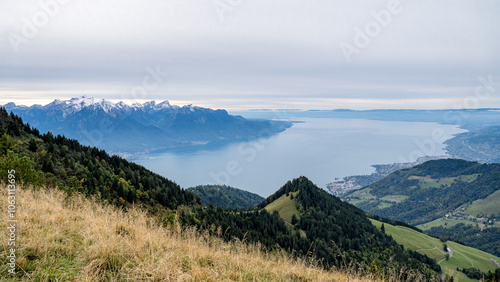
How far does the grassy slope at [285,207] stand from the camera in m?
72.4

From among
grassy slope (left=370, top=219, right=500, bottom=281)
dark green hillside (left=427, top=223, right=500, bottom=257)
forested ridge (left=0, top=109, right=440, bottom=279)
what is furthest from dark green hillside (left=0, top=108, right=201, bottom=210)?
dark green hillside (left=427, top=223, right=500, bottom=257)

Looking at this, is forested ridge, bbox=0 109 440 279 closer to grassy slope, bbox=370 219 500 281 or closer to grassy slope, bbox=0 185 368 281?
grassy slope, bbox=0 185 368 281

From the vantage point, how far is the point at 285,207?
7750cm

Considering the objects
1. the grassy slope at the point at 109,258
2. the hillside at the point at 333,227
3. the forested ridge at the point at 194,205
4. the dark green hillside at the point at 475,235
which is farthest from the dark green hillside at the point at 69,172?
the dark green hillside at the point at 475,235

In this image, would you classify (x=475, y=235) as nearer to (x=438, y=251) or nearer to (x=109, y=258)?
(x=438, y=251)

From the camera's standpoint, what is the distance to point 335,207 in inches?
3401

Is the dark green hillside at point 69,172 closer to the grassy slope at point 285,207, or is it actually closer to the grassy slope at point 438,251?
the grassy slope at point 285,207

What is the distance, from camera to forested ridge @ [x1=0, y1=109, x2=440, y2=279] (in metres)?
17.1

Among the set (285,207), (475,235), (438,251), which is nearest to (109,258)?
(285,207)

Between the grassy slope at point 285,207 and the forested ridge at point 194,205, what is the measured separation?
184 cm

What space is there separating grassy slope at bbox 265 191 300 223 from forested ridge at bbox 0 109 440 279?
1837 millimetres

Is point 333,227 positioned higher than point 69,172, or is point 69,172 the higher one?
point 69,172

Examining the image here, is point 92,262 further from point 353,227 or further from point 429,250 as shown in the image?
point 429,250

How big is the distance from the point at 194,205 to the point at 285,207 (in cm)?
4150
